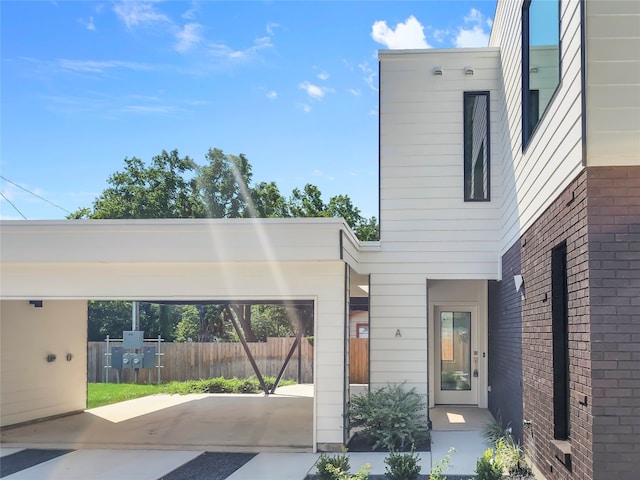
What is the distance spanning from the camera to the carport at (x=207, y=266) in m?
8.29

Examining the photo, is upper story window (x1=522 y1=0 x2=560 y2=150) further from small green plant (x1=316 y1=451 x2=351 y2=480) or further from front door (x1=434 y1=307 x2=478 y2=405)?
front door (x1=434 y1=307 x2=478 y2=405)

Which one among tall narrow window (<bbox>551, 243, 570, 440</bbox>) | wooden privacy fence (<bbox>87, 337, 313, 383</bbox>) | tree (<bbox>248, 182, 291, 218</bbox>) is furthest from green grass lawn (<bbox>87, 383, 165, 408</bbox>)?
tree (<bbox>248, 182, 291, 218</bbox>)

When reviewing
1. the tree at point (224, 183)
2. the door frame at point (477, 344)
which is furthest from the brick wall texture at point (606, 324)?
the tree at point (224, 183)

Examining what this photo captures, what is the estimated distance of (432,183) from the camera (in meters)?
10.4

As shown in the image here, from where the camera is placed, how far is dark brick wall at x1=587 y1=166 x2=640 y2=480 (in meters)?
4.25

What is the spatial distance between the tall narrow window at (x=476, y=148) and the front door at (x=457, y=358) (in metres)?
2.84

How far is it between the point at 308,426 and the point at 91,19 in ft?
37.2

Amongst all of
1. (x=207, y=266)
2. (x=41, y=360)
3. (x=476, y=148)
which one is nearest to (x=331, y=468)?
(x=207, y=266)

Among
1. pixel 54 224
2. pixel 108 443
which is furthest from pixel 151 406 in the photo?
pixel 54 224

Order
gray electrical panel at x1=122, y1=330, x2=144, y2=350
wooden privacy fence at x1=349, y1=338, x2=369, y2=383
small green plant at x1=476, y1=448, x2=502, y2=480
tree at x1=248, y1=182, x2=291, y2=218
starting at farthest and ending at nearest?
1. tree at x1=248, y1=182, x2=291, y2=218
2. wooden privacy fence at x1=349, y1=338, x2=369, y2=383
3. gray electrical panel at x1=122, y1=330, x2=144, y2=350
4. small green plant at x1=476, y1=448, x2=502, y2=480

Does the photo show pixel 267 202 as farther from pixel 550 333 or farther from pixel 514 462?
pixel 550 333

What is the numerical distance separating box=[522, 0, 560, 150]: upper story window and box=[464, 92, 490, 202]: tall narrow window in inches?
114

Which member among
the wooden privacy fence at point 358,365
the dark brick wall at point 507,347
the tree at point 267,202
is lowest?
the wooden privacy fence at point 358,365

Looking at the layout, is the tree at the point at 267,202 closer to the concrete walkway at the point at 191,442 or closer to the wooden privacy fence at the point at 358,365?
the wooden privacy fence at the point at 358,365
